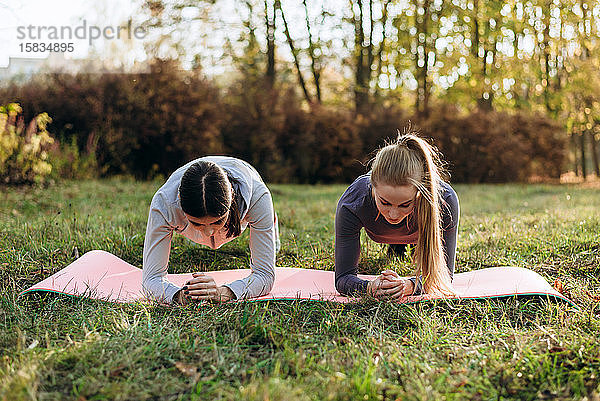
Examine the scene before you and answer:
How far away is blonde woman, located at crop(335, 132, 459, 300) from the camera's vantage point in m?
2.68

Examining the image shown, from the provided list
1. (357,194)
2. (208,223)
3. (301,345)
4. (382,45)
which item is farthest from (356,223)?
(382,45)

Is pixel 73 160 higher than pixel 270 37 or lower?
lower

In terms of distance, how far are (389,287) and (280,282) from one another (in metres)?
0.81

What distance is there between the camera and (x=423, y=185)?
8.97ft

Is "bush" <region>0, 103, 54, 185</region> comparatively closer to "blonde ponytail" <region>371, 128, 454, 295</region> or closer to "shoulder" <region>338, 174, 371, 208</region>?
"shoulder" <region>338, 174, 371, 208</region>

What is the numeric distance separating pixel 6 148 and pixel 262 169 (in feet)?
18.3

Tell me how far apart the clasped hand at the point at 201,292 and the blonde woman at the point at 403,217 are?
699mm

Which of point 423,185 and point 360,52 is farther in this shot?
point 360,52

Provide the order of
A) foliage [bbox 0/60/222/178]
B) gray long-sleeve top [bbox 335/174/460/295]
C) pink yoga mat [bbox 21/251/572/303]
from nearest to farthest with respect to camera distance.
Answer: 1. pink yoga mat [bbox 21/251/572/303]
2. gray long-sleeve top [bbox 335/174/460/295]
3. foliage [bbox 0/60/222/178]

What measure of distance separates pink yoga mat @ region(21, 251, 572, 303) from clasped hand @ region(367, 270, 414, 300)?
94 millimetres

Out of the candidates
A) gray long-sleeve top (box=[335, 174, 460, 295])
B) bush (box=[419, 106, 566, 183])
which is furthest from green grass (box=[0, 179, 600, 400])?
bush (box=[419, 106, 566, 183])

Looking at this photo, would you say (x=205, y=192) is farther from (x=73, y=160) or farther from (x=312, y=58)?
(x=312, y=58)

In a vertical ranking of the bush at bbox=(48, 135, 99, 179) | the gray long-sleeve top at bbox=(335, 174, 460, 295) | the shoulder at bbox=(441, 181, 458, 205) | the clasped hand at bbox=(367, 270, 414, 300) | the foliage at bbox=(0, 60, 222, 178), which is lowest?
the clasped hand at bbox=(367, 270, 414, 300)

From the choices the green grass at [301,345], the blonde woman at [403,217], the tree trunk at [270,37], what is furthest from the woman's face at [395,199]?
the tree trunk at [270,37]
